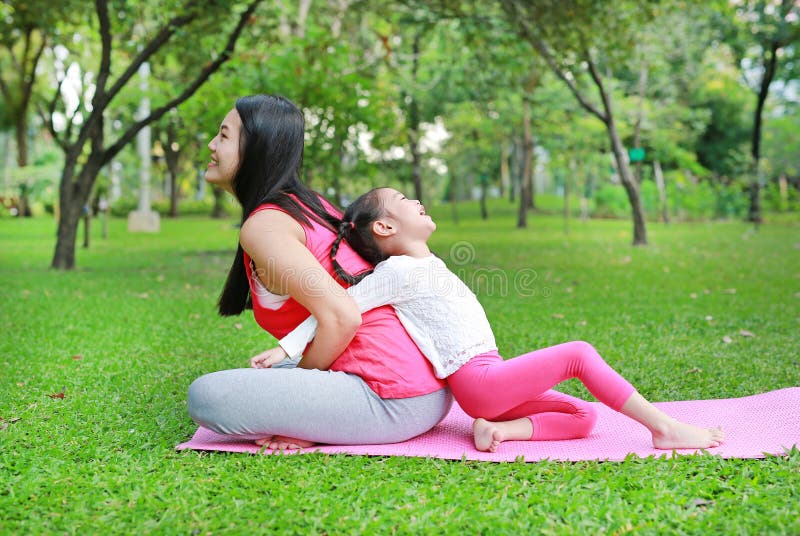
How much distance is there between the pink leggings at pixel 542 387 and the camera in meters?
2.80

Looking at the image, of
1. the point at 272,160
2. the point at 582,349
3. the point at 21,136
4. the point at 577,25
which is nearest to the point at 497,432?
the point at 582,349

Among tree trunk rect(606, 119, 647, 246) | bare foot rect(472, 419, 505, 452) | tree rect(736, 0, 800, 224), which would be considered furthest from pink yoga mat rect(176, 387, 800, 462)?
tree rect(736, 0, 800, 224)

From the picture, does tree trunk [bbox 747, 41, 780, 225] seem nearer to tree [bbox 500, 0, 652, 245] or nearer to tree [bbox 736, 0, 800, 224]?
tree [bbox 736, 0, 800, 224]

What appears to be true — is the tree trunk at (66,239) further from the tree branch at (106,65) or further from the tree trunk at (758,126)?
the tree trunk at (758,126)

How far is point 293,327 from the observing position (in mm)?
3000

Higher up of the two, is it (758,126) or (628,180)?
(758,126)

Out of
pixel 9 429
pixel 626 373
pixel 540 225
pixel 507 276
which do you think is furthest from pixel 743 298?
pixel 540 225

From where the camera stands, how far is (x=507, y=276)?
9.59 metres

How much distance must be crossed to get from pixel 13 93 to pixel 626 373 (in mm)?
24215

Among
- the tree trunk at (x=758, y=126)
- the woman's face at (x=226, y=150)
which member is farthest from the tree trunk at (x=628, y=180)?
the woman's face at (x=226, y=150)

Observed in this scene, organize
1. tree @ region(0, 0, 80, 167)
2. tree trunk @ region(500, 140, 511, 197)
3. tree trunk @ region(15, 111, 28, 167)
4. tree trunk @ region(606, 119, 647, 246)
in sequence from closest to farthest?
tree trunk @ region(606, 119, 647, 246)
tree @ region(0, 0, 80, 167)
tree trunk @ region(15, 111, 28, 167)
tree trunk @ region(500, 140, 511, 197)

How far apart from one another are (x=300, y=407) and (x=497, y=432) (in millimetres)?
726

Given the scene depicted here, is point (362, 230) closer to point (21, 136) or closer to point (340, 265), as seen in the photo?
point (340, 265)

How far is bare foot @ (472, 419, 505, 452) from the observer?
287cm
